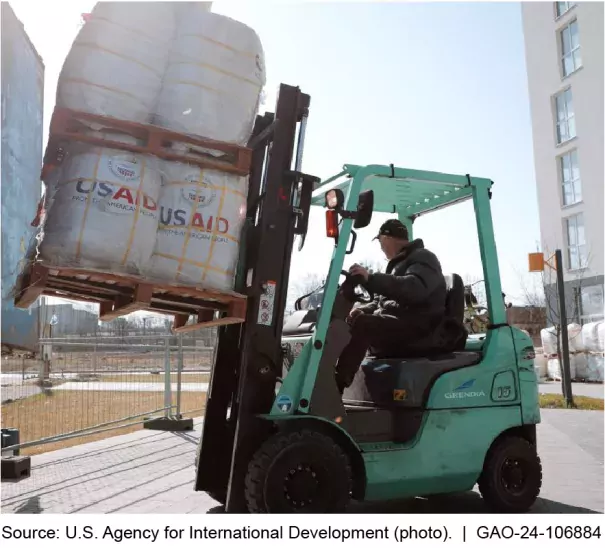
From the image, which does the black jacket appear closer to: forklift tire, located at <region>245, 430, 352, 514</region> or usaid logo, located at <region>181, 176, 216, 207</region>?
forklift tire, located at <region>245, 430, 352, 514</region>

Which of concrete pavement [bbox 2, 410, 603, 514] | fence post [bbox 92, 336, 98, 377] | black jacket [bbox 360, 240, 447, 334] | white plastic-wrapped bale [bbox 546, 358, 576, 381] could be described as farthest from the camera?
white plastic-wrapped bale [bbox 546, 358, 576, 381]

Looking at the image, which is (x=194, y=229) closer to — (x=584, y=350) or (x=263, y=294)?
(x=263, y=294)

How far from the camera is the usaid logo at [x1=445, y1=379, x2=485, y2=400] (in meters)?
4.53

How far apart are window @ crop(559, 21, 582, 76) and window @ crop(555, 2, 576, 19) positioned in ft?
2.09

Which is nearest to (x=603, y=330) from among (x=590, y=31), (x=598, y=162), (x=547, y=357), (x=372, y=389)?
(x=547, y=357)

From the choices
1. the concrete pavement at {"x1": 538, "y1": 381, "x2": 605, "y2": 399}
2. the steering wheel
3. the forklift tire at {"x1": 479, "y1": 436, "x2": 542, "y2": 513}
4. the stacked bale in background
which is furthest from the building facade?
the steering wheel

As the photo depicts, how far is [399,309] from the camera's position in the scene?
182 inches

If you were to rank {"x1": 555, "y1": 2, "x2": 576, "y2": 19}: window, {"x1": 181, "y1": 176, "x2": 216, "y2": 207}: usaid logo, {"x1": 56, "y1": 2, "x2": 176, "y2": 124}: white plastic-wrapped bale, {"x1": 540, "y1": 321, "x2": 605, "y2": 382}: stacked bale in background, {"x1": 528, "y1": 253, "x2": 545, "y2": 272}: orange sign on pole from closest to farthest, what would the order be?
{"x1": 56, "y1": 2, "x2": 176, "y2": 124}: white plastic-wrapped bale, {"x1": 181, "y1": 176, "x2": 216, "y2": 207}: usaid logo, {"x1": 528, "y1": 253, "x2": 545, "y2": 272}: orange sign on pole, {"x1": 540, "y1": 321, "x2": 605, "y2": 382}: stacked bale in background, {"x1": 555, "y1": 2, "x2": 576, "y2": 19}: window

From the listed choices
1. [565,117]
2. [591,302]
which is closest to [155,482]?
[591,302]

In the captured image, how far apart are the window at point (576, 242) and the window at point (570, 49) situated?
627 centimetres

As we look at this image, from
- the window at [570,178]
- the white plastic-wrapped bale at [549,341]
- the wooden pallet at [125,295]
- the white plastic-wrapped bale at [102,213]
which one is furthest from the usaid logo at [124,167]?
the window at [570,178]

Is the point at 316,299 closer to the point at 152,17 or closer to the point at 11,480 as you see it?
the point at 152,17

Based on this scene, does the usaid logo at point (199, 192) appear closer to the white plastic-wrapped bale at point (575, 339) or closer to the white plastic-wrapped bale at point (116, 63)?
the white plastic-wrapped bale at point (116, 63)

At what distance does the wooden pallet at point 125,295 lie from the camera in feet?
12.0
